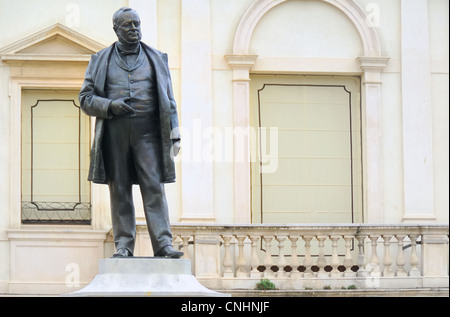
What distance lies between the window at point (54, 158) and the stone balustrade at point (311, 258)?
6.95 ft

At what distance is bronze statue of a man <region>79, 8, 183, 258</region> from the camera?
1284 centimetres

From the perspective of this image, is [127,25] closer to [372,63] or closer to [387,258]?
[387,258]

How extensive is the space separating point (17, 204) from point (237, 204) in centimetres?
344

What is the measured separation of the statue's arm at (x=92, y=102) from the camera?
41.7ft

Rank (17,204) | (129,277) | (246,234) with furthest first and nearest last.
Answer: (17,204) < (246,234) < (129,277)

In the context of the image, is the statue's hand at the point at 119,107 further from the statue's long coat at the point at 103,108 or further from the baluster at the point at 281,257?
the baluster at the point at 281,257

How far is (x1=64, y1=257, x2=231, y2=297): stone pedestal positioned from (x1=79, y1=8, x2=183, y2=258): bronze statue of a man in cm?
29

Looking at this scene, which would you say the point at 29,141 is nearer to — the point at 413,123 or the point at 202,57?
the point at 202,57

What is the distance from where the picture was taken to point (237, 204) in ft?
71.1

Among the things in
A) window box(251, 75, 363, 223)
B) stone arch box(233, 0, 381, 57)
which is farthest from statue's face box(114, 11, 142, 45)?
window box(251, 75, 363, 223)

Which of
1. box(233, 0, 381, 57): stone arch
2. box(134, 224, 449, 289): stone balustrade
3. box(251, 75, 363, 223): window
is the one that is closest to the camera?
box(134, 224, 449, 289): stone balustrade

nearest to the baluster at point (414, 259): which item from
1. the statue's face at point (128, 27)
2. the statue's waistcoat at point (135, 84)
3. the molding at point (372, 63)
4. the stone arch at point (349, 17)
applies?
the molding at point (372, 63)

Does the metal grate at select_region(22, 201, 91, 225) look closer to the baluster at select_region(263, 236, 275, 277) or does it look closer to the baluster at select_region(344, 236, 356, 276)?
the baluster at select_region(263, 236, 275, 277)

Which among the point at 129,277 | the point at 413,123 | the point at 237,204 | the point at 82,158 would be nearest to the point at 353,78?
the point at 413,123
